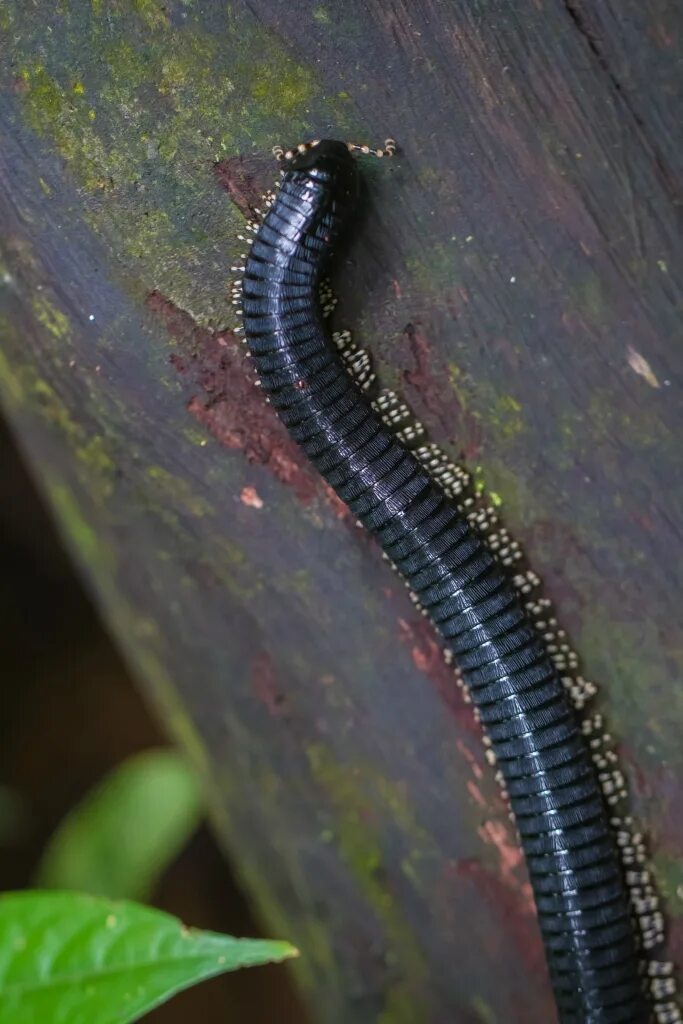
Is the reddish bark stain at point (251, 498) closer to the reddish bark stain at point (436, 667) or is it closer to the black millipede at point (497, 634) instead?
the black millipede at point (497, 634)

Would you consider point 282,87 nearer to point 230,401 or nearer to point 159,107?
point 159,107

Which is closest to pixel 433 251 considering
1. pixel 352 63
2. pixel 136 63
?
pixel 352 63

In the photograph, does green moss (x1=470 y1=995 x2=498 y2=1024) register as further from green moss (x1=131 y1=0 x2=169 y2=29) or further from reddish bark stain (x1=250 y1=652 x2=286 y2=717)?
green moss (x1=131 y1=0 x2=169 y2=29)

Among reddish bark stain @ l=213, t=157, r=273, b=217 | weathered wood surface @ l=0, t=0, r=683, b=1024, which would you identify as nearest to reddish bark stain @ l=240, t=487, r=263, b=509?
weathered wood surface @ l=0, t=0, r=683, b=1024

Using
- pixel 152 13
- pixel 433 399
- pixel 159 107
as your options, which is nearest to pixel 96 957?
pixel 433 399

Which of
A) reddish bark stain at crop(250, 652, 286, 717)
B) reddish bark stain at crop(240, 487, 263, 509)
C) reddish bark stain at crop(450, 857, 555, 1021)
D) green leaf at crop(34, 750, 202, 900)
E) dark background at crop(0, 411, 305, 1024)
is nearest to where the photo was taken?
reddish bark stain at crop(240, 487, 263, 509)

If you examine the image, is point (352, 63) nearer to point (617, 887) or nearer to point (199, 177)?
point (199, 177)
